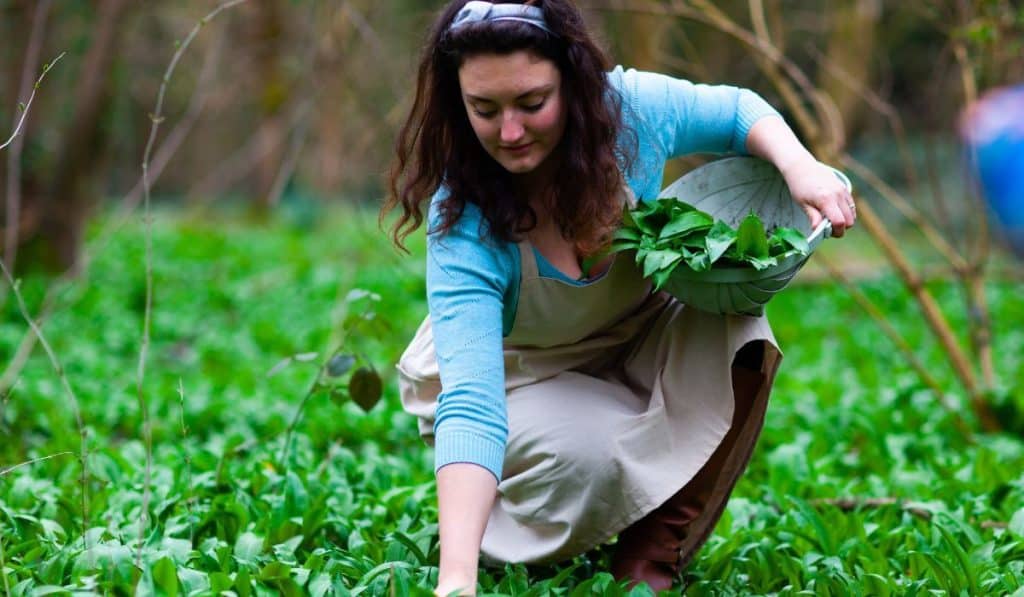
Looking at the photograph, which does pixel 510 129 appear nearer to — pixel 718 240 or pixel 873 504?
pixel 718 240

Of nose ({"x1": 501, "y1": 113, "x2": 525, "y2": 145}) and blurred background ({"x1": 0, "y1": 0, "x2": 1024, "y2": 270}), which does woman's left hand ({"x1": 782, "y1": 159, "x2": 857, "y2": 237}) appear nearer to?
blurred background ({"x1": 0, "y1": 0, "x2": 1024, "y2": 270})

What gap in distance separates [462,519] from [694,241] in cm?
75

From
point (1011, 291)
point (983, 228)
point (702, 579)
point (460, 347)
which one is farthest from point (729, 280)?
point (1011, 291)

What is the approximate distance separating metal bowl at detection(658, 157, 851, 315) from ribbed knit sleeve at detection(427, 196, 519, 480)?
39 centimetres

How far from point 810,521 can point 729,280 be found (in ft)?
3.02

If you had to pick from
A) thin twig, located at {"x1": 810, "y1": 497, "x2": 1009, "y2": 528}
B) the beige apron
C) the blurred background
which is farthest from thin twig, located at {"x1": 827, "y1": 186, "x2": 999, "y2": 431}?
the beige apron

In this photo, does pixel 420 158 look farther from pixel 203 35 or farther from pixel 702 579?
pixel 203 35

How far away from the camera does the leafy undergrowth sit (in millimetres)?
2574

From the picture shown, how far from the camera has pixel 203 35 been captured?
54.7ft

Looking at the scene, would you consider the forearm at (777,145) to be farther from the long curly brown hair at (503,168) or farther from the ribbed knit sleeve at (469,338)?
the ribbed knit sleeve at (469,338)

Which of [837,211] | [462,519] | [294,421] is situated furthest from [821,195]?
[294,421]

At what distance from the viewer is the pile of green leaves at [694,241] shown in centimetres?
234

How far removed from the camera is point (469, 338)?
234 cm

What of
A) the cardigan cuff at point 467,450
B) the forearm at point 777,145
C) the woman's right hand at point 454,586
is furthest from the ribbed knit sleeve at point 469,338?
the forearm at point 777,145
